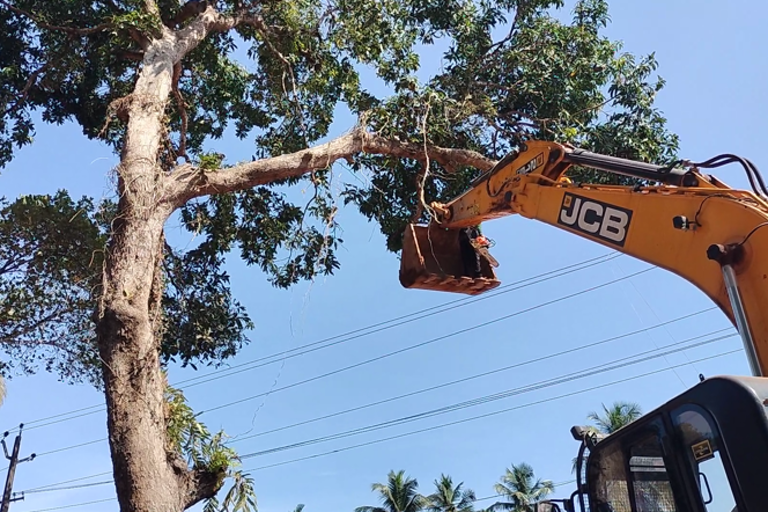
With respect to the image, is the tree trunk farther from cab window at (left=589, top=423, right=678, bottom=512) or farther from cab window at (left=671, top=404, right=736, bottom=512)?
cab window at (left=671, top=404, right=736, bottom=512)

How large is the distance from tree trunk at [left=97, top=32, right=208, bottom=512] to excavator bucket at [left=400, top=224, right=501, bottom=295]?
83.9 inches

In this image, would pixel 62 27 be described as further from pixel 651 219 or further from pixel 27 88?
pixel 651 219

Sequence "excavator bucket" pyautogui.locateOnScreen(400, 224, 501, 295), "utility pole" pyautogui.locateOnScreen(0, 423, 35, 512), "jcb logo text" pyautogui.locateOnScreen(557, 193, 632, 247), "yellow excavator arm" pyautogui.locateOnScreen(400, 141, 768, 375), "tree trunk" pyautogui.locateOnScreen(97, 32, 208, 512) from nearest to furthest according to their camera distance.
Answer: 1. "yellow excavator arm" pyautogui.locateOnScreen(400, 141, 768, 375)
2. "jcb logo text" pyautogui.locateOnScreen(557, 193, 632, 247)
3. "tree trunk" pyautogui.locateOnScreen(97, 32, 208, 512)
4. "excavator bucket" pyautogui.locateOnScreen(400, 224, 501, 295)
5. "utility pole" pyautogui.locateOnScreen(0, 423, 35, 512)

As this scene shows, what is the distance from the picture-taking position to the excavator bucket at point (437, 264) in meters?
5.95

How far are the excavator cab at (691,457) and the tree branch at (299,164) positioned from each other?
174 inches

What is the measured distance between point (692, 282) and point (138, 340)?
12.2 ft

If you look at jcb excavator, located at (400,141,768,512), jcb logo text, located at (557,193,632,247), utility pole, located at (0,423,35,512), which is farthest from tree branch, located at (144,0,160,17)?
utility pole, located at (0,423,35,512)

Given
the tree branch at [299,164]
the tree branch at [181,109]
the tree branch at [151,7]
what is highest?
the tree branch at [151,7]

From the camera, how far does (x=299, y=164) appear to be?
716 centimetres

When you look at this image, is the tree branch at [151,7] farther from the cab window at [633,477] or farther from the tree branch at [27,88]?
the cab window at [633,477]

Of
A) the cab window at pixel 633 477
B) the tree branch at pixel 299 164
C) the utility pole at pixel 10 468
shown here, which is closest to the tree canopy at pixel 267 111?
the tree branch at pixel 299 164

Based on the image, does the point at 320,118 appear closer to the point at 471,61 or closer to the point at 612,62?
the point at 471,61

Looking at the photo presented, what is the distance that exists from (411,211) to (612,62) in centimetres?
329

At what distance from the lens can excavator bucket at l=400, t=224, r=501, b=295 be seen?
5949mm
